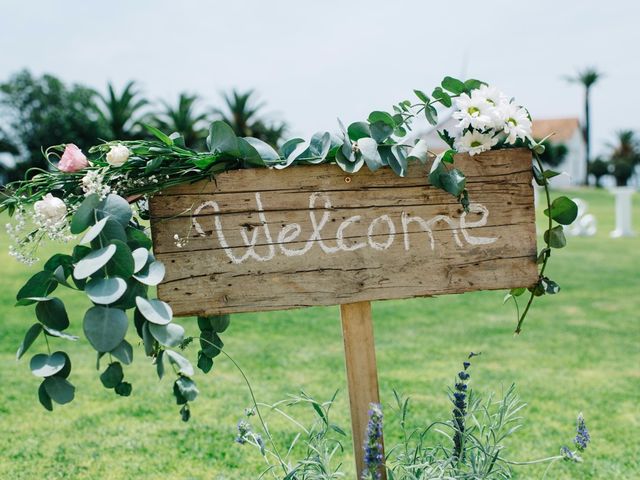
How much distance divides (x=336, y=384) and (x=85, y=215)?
2834 mm

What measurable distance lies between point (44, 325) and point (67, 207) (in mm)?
308

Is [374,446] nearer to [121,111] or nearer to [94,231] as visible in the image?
[94,231]

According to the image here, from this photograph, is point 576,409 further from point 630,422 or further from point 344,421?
point 344,421

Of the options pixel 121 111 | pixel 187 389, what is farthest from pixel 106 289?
pixel 121 111

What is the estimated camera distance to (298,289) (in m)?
A: 2.03

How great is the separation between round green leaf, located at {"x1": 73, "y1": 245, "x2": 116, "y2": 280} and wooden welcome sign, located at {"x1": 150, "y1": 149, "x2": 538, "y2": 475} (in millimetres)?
307

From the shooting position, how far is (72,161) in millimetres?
1891

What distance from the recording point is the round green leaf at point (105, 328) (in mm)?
1588

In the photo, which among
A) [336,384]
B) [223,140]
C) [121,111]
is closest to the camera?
[223,140]

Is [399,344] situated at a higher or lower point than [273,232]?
lower

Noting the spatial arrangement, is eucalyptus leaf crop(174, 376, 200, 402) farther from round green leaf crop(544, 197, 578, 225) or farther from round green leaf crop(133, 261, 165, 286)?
round green leaf crop(544, 197, 578, 225)

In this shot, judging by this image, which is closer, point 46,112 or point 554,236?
point 554,236

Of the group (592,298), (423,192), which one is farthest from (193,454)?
(592,298)

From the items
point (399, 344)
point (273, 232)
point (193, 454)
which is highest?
point (273, 232)
